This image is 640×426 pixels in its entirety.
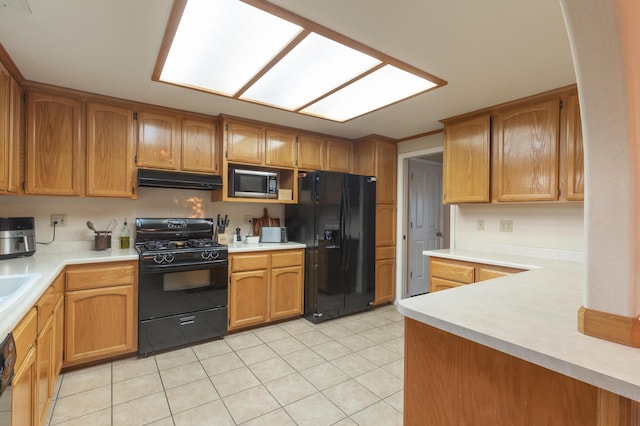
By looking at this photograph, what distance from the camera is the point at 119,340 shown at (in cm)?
243

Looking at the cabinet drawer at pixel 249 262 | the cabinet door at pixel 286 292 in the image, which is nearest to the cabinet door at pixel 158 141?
the cabinet drawer at pixel 249 262

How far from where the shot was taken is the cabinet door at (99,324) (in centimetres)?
225

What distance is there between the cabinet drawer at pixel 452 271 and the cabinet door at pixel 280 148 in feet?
6.23

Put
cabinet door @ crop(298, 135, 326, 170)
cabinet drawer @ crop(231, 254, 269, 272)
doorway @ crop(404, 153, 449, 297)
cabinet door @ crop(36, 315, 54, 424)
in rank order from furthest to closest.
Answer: doorway @ crop(404, 153, 449, 297)
cabinet door @ crop(298, 135, 326, 170)
cabinet drawer @ crop(231, 254, 269, 272)
cabinet door @ crop(36, 315, 54, 424)

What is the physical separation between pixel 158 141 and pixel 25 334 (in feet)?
6.61

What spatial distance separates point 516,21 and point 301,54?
115 centimetres

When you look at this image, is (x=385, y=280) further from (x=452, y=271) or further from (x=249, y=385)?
(x=249, y=385)

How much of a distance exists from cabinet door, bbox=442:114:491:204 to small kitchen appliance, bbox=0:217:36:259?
3.64 m

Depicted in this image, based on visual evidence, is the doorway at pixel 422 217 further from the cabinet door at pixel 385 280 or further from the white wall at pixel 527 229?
the white wall at pixel 527 229

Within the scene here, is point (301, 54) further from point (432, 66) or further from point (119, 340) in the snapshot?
point (119, 340)

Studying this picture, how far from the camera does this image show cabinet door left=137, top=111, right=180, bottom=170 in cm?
280

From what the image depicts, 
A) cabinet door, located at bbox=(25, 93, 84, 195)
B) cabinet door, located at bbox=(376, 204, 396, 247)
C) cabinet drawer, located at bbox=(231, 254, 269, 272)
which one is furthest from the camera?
cabinet door, located at bbox=(376, 204, 396, 247)

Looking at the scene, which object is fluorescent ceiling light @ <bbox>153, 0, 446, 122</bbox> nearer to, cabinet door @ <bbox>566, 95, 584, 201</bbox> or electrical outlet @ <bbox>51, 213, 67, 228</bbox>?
cabinet door @ <bbox>566, 95, 584, 201</bbox>

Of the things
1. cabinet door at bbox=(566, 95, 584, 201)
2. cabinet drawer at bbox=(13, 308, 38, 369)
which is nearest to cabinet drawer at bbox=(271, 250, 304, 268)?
cabinet drawer at bbox=(13, 308, 38, 369)
